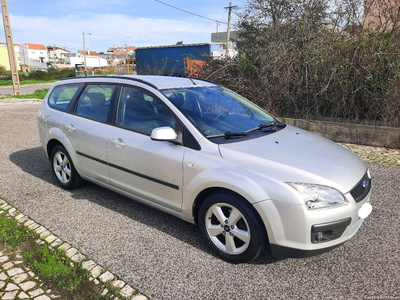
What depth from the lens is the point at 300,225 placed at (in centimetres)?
249

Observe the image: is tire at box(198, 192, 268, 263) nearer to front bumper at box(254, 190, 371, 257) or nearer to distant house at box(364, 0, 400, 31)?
front bumper at box(254, 190, 371, 257)

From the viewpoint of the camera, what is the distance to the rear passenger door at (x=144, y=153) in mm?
3172

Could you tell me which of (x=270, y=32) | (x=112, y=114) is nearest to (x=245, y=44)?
(x=270, y=32)

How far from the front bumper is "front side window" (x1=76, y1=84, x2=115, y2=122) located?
237cm

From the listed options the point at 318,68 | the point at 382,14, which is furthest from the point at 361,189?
the point at 382,14

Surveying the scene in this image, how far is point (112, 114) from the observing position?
3814mm

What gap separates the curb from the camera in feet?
8.31

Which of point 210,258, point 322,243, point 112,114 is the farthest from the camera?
point 112,114

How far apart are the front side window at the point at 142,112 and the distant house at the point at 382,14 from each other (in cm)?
656

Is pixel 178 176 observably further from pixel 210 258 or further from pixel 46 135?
pixel 46 135

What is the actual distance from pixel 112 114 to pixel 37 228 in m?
1.54

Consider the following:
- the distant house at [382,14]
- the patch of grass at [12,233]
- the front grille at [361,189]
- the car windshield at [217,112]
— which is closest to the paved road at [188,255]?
the patch of grass at [12,233]

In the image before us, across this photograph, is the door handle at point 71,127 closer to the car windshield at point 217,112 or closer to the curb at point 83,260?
the curb at point 83,260

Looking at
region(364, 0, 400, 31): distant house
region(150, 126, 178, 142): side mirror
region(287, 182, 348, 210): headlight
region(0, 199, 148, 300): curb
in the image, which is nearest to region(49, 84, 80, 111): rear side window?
region(0, 199, 148, 300): curb
